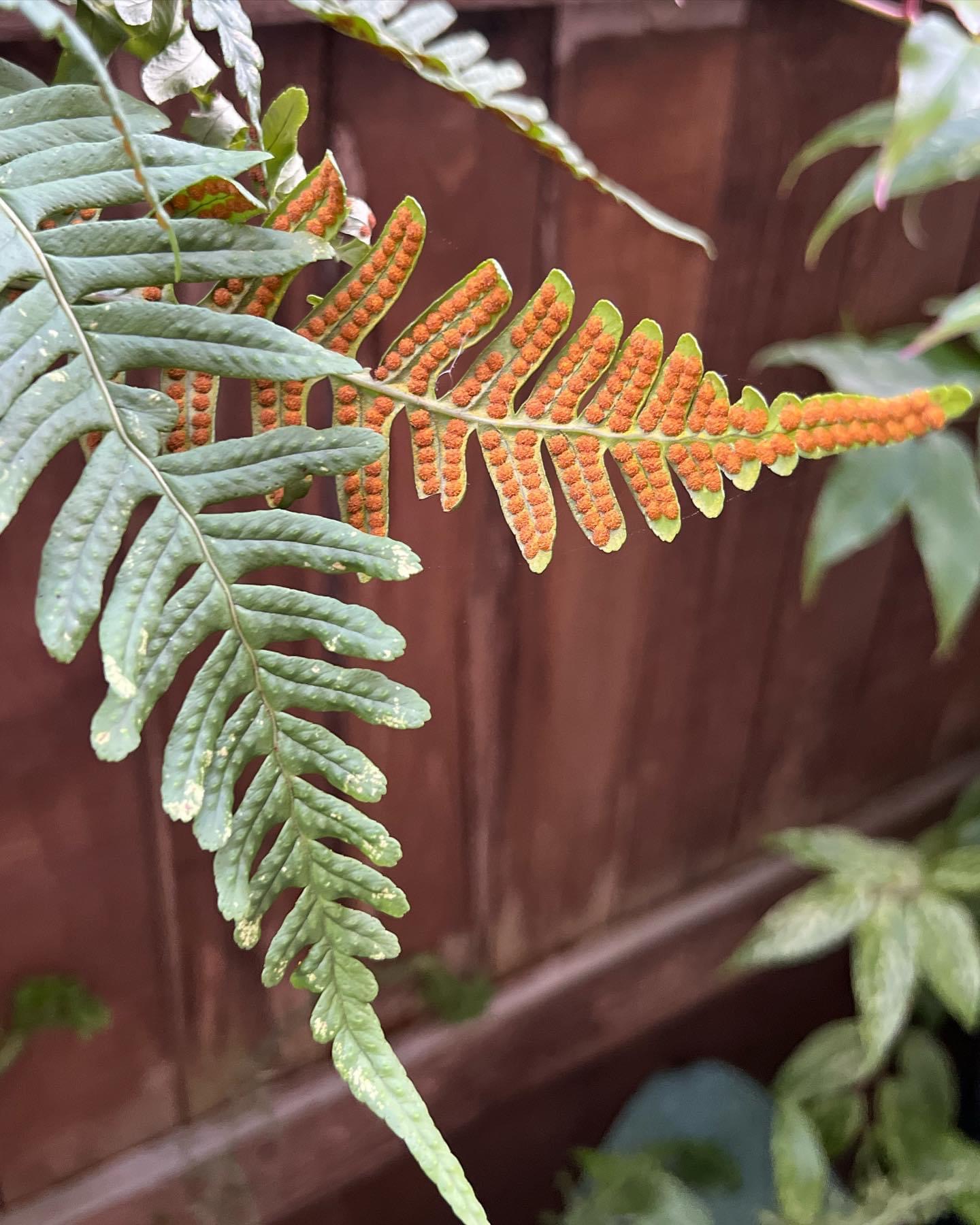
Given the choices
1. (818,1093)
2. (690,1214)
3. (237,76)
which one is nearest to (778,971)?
(818,1093)


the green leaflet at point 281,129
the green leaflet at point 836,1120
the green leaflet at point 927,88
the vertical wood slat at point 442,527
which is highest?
the green leaflet at point 927,88

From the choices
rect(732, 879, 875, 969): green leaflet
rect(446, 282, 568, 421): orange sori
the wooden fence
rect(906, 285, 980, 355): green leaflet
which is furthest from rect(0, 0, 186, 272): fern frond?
rect(732, 879, 875, 969): green leaflet

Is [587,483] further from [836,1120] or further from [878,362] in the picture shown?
[836,1120]

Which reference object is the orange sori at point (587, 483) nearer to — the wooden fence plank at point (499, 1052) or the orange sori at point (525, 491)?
the orange sori at point (525, 491)

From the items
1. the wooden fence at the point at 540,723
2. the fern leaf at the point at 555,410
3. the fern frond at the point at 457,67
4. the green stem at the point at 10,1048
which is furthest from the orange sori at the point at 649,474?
the green stem at the point at 10,1048

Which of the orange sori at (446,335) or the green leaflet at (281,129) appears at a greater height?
the green leaflet at (281,129)

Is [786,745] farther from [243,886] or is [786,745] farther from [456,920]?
[243,886]
